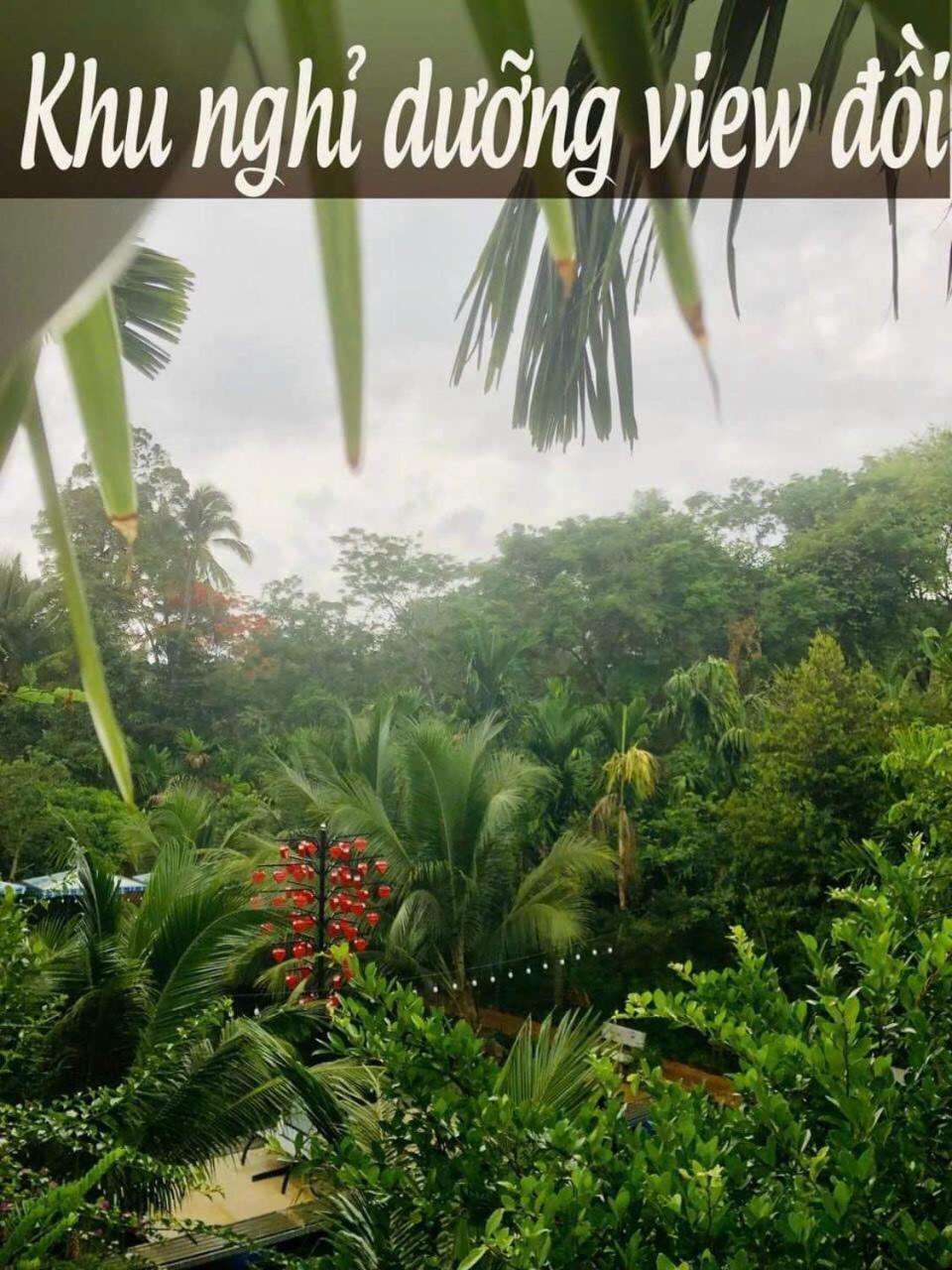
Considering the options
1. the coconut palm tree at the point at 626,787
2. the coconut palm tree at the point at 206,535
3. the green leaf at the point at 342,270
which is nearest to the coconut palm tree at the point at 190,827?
the coconut palm tree at the point at 206,535

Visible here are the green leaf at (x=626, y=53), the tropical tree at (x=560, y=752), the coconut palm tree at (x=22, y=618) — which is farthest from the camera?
the tropical tree at (x=560, y=752)

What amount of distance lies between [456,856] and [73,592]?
4388 mm

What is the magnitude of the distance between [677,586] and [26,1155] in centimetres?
545

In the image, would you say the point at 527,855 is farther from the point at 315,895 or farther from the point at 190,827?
the point at 315,895

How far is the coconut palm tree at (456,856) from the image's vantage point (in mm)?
4543

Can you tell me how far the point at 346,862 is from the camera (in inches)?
130

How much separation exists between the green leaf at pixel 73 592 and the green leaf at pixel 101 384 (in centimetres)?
2

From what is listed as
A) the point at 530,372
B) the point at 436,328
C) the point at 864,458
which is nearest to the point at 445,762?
the point at 436,328

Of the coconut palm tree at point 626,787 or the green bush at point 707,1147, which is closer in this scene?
the green bush at point 707,1147

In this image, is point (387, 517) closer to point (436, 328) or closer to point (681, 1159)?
point (436, 328)

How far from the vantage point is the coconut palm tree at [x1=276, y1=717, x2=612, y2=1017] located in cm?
454

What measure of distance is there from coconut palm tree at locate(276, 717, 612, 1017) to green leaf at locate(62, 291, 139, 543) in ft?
13.4

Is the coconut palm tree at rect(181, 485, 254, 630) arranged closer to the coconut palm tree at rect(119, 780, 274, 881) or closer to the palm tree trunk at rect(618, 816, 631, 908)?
the coconut palm tree at rect(119, 780, 274, 881)

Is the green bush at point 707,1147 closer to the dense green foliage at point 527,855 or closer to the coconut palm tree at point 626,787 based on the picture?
the dense green foliage at point 527,855
